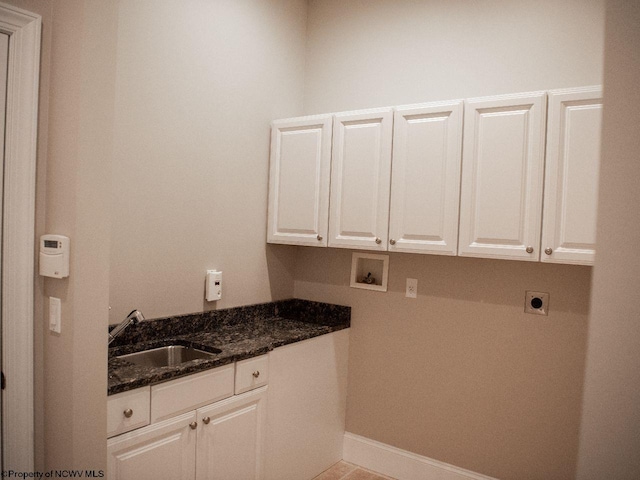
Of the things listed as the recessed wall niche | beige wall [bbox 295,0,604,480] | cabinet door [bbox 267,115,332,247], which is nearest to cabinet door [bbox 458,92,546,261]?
beige wall [bbox 295,0,604,480]

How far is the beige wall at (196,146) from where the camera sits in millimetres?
2197

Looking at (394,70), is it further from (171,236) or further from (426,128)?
(171,236)

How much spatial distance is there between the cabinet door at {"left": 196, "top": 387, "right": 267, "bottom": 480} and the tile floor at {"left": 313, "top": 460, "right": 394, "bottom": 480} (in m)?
0.69

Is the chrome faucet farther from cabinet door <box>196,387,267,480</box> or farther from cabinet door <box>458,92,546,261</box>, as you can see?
cabinet door <box>458,92,546,261</box>

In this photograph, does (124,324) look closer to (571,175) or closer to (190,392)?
(190,392)

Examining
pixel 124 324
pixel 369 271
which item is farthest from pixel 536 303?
pixel 124 324

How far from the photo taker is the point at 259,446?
2291mm

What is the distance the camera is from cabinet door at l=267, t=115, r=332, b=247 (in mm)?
2744

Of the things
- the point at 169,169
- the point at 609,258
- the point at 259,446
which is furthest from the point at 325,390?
the point at 609,258

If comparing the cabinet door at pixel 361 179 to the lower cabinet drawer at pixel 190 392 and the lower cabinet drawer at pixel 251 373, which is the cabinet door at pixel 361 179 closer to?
the lower cabinet drawer at pixel 251 373

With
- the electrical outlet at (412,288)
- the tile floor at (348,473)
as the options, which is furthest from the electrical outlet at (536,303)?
the tile floor at (348,473)

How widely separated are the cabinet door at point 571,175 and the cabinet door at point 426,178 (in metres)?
0.43

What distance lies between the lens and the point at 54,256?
4.75 feet

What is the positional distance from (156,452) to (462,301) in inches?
71.0
